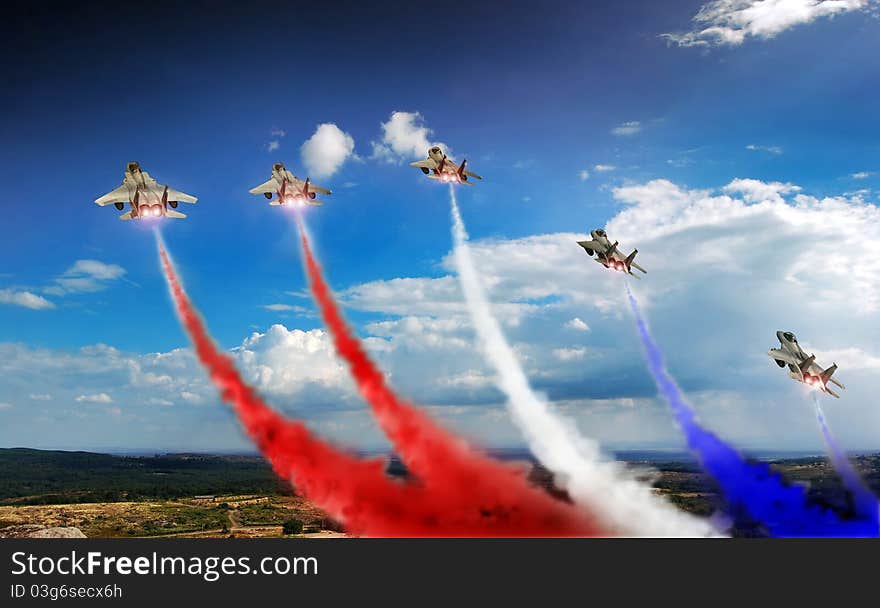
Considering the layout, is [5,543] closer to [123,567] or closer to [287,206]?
[123,567]

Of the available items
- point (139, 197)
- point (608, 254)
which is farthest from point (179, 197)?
point (608, 254)

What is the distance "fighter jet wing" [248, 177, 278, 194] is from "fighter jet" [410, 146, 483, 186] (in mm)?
21839

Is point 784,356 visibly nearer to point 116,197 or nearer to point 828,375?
point 828,375

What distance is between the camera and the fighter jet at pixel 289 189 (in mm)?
103562

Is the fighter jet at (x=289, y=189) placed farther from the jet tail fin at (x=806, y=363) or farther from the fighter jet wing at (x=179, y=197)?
the jet tail fin at (x=806, y=363)

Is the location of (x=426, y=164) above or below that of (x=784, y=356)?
above

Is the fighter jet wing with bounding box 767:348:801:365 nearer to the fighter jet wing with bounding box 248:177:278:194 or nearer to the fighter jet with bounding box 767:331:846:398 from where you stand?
the fighter jet with bounding box 767:331:846:398

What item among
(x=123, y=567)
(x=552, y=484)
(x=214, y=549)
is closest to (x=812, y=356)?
(x=552, y=484)

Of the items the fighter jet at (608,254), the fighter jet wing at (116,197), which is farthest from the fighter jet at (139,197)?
the fighter jet at (608,254)

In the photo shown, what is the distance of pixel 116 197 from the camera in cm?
9569

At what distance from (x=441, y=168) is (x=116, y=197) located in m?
47.5

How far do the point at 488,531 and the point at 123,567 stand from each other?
2253 inches

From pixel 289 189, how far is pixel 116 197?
24.3 metres

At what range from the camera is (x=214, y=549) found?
76.9 metres
